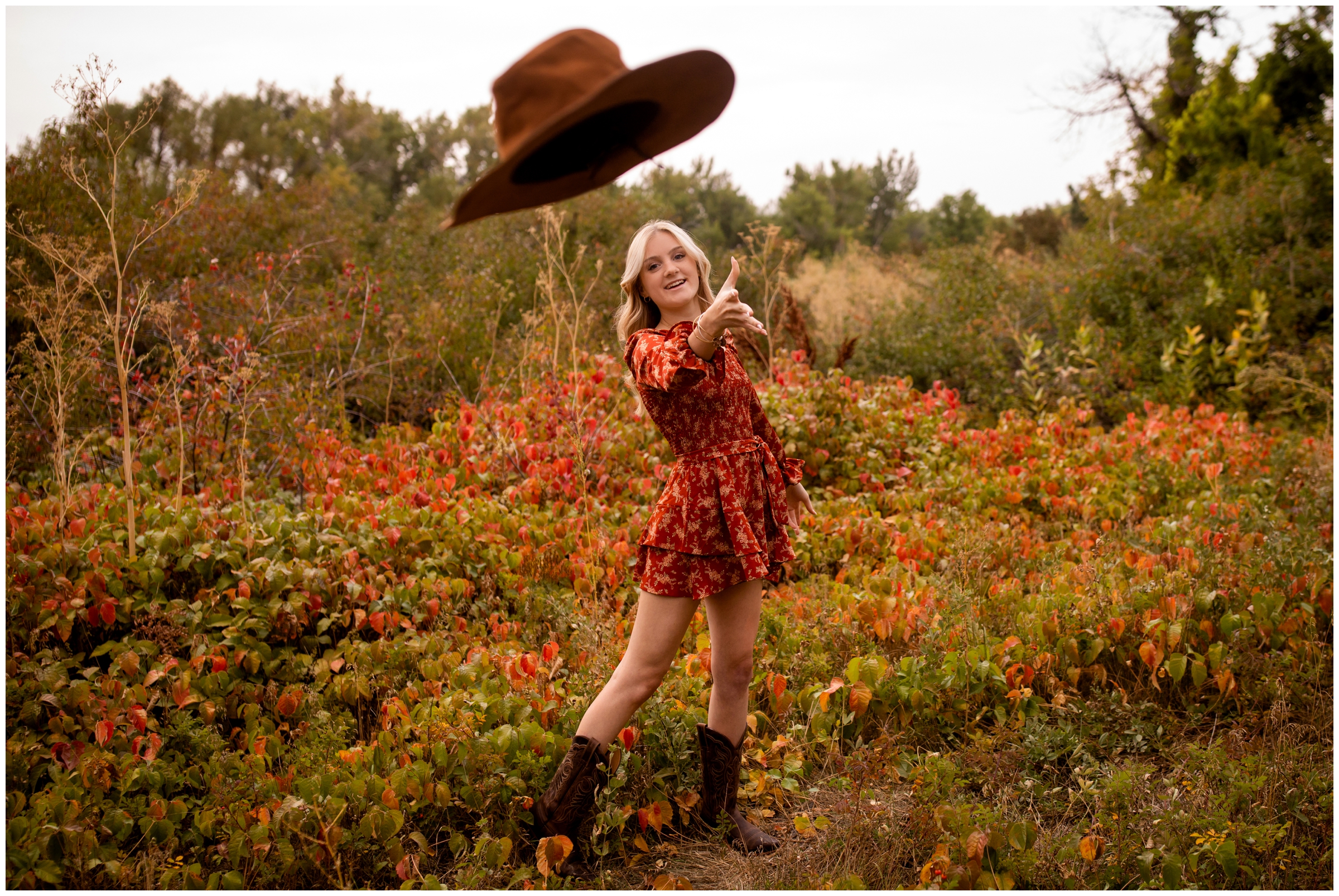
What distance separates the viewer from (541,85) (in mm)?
1445

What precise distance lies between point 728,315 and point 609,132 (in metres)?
0.49

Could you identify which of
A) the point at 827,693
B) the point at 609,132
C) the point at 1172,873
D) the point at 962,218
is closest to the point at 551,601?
the point at 827,693

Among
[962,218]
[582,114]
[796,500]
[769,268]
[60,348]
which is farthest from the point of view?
[962,218]

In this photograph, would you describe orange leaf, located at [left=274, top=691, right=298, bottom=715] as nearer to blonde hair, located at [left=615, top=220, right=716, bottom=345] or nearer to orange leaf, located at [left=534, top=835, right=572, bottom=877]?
orange leaf, located at [left=534, top=835, right=572, bottom=877]

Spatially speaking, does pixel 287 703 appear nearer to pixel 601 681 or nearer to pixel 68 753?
pixel 68 753

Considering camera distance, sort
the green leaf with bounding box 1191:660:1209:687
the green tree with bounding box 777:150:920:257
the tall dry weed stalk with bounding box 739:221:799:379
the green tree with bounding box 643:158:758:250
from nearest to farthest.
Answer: the green leaf with bounding box 1191:660:1209:687 < the tall dry weed stalk with bounding box 739:221:799:379 < the green tree with bounding box 643:158:758:250 < the green tree with bounding box 777:150:920:257

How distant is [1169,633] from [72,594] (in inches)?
151

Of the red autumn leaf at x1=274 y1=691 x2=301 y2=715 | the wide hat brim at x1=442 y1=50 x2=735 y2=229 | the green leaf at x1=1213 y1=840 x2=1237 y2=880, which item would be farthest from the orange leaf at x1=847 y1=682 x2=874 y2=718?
the wide hat brim at x1=442 y1=50 x2=735 y2=229

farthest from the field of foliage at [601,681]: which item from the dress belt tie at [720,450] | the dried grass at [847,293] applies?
the dried grass at [847,293]

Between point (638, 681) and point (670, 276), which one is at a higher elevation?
point (670, 276)

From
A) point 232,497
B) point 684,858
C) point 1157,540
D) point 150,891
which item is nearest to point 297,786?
point 150,891

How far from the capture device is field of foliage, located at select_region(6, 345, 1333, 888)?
2305 millimetres

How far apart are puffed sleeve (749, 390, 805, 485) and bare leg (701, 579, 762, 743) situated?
362 mm

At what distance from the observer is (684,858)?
2477 mm
